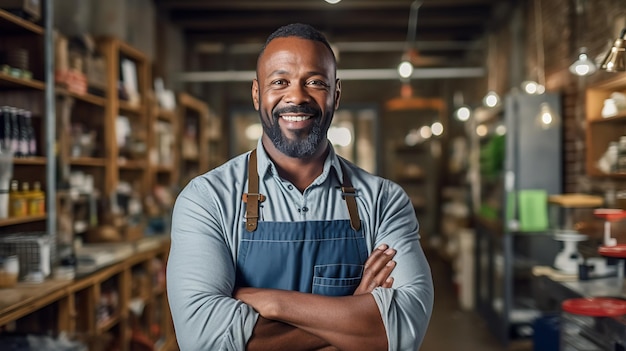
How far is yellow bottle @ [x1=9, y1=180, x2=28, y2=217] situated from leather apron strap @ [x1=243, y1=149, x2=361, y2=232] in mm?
2189

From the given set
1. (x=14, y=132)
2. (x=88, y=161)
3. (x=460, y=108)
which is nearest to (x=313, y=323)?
(x=14, y=132)

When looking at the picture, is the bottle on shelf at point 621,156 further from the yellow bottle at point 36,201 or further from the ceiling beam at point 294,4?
the ceiling beam at point 294,4

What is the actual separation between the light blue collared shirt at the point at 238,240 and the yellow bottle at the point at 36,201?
2.24 meters

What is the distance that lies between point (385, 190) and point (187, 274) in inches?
24.0

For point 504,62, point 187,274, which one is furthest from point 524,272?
point 187,274

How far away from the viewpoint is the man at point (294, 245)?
1605 millimetres

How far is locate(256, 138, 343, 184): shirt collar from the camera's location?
70.3 inches

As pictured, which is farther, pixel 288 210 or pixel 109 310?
pixel 109 310

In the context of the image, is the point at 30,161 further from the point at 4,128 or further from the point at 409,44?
the point at 409,44

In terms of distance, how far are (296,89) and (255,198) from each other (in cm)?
31

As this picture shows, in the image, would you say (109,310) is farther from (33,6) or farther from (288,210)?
(288,210)

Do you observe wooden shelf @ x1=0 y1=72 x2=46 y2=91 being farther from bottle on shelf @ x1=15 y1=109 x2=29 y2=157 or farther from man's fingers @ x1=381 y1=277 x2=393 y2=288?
man's fingers @ x1=381 y1=277 x2=393 y2=288

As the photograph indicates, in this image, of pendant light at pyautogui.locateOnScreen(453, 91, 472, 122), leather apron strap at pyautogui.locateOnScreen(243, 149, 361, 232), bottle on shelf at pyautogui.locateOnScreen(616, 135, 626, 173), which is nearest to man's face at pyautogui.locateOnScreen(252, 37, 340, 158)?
leather apron strap at pyautogui.locateOnScreen(243, 149, 361, 232)

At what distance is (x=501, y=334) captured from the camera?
594 cm
